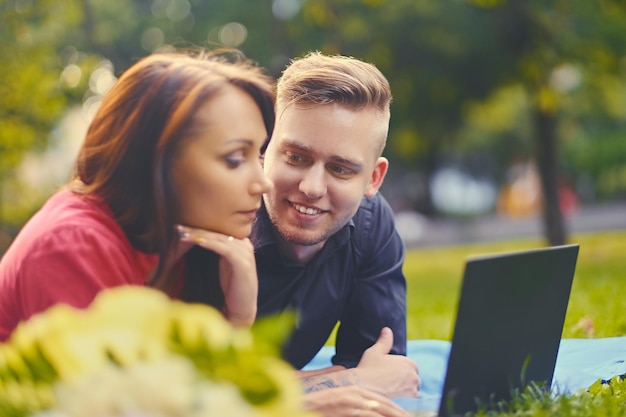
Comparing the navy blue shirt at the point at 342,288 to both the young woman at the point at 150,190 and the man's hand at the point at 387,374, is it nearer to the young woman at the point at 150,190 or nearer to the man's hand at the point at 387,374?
the man's hand at the point at 387,374

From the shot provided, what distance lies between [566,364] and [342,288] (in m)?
1.10

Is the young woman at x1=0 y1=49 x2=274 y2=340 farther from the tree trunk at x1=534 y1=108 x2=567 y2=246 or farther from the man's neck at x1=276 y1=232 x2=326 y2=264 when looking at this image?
the tree trunk at x1=534 y1=108 x2=567 y2=246

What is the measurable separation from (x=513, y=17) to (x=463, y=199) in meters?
34.3

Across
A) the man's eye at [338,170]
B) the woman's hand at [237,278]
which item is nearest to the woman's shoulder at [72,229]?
the woman's hand at [237,278]

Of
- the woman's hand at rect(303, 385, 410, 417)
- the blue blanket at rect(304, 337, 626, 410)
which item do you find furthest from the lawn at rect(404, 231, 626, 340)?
the woman's hand at rect(303, 385, 410, 417)

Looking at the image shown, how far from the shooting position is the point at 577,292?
7.28 metres

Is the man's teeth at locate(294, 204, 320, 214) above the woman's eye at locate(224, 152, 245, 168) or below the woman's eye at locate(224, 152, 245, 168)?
below

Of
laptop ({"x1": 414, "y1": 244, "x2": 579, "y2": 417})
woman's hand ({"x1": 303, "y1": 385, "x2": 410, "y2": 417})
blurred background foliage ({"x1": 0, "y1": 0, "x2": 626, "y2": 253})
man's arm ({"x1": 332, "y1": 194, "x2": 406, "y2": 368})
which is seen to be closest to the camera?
laptop ({"x1": 414, "y1": 244, "x2": 579, "y2": 417})

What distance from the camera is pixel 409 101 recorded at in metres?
24.3

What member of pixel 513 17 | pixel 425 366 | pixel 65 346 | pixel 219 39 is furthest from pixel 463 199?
pixel 65 346

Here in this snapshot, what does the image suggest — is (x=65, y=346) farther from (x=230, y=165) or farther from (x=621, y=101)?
(x=621, y=101)

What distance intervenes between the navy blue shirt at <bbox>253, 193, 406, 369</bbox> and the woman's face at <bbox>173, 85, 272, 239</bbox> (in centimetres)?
104

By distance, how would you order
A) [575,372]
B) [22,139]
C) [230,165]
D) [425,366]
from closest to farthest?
[230,165], [575,372], [425,366], [22,139]

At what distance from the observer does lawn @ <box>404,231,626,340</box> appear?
5.29 meters
